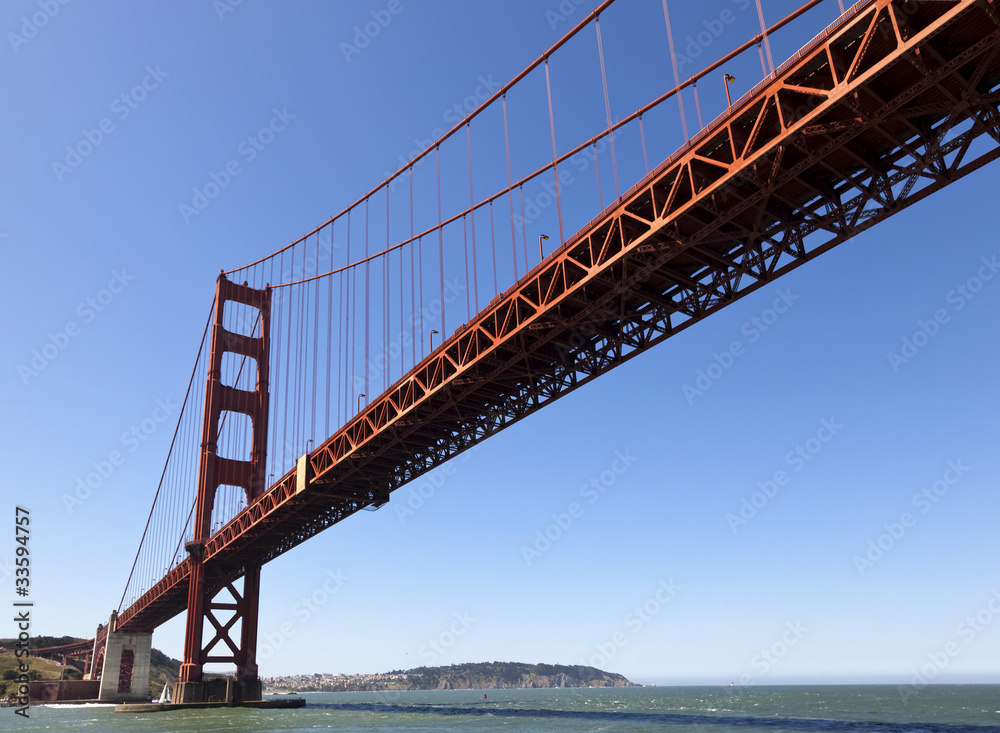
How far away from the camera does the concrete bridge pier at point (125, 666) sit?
194ft

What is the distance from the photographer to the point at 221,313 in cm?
4953

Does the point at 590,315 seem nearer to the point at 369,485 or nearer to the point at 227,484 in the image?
the point at 369,485

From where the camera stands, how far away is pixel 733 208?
53.7 ft

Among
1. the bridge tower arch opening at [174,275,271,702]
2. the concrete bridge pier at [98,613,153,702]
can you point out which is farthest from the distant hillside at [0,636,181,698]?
the bridge tower arch opening at [174,275,271,702]

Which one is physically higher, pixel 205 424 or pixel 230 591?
pixel 205 424

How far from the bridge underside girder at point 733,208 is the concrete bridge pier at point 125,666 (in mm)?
44549

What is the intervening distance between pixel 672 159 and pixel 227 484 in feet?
119

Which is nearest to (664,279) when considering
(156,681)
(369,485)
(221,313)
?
(369,485)

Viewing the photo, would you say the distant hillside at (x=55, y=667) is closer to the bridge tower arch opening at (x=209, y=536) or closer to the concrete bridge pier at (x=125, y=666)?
the concrete bridge pier at (x=125, y=666)

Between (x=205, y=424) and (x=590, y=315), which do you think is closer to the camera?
(x=590, y=315)

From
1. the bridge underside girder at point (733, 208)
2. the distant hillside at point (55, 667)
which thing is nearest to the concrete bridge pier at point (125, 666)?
the distant hillside at point (55, 667)

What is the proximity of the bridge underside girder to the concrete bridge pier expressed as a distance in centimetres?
4455

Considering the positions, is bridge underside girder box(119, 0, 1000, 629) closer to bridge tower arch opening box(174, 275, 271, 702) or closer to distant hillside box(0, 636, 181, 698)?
bridge tower arch opening box(174, 275, 271, 702)

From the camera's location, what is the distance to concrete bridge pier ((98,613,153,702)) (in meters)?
59.2
